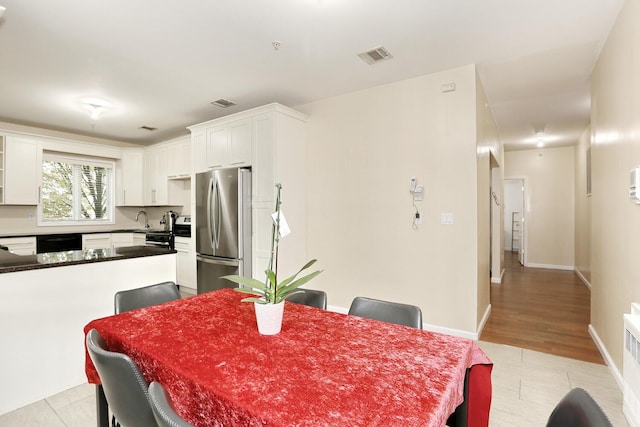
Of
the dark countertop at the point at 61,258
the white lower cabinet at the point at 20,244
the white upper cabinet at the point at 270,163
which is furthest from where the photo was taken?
the white lower cabinet at the point at 20,244

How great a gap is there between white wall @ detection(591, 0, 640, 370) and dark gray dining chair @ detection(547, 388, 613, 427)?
1727 millimetres

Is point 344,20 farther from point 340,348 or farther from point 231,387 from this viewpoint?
point 231,387

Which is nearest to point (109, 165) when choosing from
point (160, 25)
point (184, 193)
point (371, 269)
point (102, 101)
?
point (184, 193)

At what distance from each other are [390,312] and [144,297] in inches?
60.7

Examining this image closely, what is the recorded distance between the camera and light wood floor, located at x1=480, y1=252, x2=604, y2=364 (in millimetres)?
3137

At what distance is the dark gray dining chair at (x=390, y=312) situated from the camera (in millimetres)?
1717

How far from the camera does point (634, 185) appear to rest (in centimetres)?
201

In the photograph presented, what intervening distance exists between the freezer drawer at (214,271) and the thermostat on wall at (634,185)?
359 cm

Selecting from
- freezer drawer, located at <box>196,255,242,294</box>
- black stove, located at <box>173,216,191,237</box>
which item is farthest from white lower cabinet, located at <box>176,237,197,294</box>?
freezer drawer, located at <box>196,255,242,294</box>

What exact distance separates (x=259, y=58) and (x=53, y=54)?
177 centimetres

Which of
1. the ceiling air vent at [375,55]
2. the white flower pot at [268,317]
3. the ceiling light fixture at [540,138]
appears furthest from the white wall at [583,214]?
the white flower pot at [268,317]

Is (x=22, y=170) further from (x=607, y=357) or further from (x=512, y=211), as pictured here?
(x=512, y=211)

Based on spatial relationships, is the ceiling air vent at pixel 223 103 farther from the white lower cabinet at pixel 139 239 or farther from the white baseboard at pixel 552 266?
the white baseboard at pixel 552 266

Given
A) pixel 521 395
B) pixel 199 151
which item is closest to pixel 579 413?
pixel 521 395
